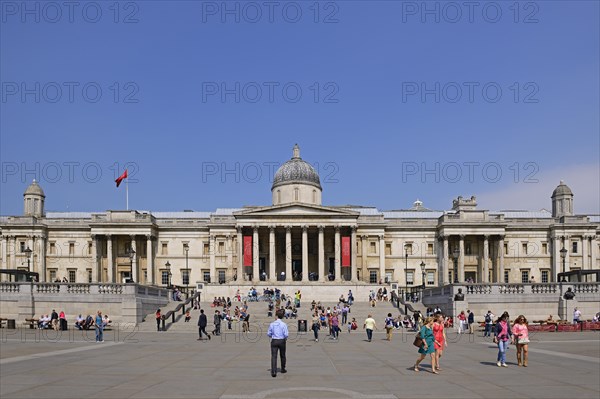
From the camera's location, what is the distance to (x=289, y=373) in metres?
19.8

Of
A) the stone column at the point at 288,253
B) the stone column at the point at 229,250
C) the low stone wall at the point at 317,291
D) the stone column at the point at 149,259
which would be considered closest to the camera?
the low stone wall at the point at 317,291

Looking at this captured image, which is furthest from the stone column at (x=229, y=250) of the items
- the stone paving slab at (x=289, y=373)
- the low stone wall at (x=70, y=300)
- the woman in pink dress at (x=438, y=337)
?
the woman in pink dress at (x=438, y=337)

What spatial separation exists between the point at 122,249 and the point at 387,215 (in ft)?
131

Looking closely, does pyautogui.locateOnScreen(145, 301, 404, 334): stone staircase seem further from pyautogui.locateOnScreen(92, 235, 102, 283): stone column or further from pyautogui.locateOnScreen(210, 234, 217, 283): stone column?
pyautogui.locateOnScreen(92, 235, 102, 283): stone column

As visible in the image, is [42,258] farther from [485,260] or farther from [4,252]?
[485,260]

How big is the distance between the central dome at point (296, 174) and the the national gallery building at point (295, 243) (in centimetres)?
15

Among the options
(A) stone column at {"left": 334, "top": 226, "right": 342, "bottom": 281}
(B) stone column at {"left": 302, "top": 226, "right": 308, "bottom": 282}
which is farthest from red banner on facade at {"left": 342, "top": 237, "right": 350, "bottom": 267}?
(B) stone column at {"left": 302, "top": 226, "right": 308, "bottom": 282}

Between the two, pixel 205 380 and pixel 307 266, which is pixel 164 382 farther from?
pixel 307 266

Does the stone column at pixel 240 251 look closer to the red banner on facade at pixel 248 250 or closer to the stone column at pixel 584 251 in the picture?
the red banner on facade at pixel 248 250

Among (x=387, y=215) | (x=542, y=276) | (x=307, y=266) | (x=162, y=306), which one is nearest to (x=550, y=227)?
(x=542, y=276)

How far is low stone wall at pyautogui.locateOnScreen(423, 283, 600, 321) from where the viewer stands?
4809 centimetres

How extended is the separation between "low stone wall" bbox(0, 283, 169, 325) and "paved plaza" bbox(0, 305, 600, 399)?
657 inches

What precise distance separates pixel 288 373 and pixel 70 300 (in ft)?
109

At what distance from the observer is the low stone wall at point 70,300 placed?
158 ft
